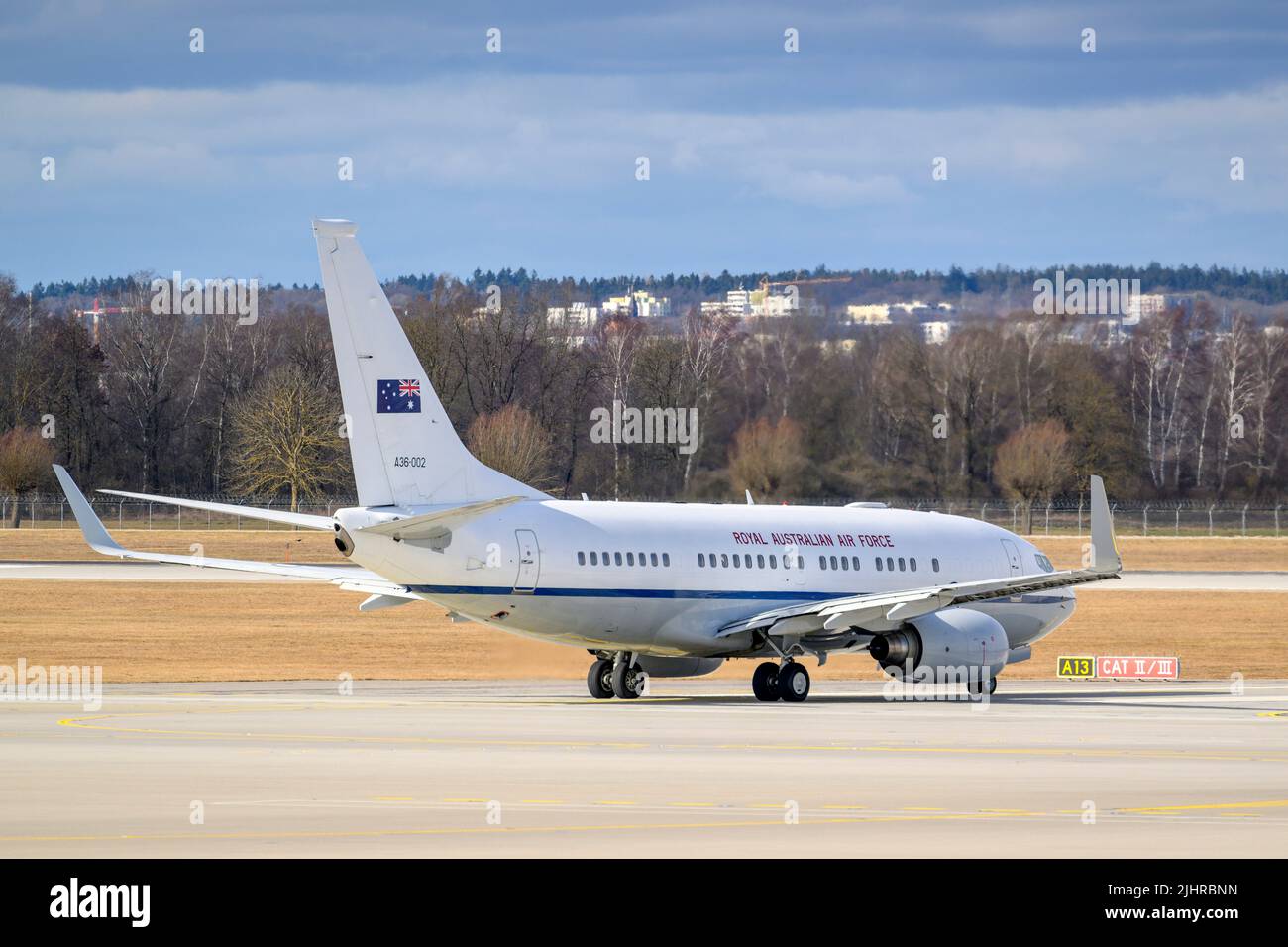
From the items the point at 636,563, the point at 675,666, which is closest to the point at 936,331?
the point at 675,666

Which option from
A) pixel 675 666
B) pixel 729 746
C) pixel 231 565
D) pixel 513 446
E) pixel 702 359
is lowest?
pixel 675 666

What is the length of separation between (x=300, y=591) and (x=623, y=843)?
185ft

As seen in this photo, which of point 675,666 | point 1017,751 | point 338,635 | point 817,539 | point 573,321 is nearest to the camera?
point 1017,751

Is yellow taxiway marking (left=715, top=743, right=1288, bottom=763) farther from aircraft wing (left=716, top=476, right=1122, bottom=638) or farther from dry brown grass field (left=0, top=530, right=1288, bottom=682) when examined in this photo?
dry brown grass field (left=0, top=530, right=1288, bottom=682)

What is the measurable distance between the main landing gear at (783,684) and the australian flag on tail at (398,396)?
8.99 m

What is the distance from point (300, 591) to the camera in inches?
2813

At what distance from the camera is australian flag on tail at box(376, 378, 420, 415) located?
33.3m

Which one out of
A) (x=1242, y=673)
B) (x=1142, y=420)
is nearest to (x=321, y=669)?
(x=1242, y=673)

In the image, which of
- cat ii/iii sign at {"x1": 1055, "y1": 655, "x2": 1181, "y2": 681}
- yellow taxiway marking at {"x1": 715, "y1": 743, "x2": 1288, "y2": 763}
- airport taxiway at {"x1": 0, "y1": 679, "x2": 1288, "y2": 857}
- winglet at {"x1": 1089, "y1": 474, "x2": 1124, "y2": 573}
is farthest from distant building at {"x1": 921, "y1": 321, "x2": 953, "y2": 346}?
yellow taxiway marking at {"x1": 715, "y1": 743, "x2": 1288, "y2": 763}

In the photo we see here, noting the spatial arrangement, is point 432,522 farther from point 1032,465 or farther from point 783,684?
point 1032,465

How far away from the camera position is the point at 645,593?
36688 mm

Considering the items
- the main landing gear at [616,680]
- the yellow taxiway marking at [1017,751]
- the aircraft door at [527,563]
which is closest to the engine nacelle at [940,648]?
the main landing gear at [616,680]

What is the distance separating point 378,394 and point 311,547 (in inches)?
2339

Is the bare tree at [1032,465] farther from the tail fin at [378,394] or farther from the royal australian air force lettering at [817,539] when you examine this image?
the tail fin at [378,394]
